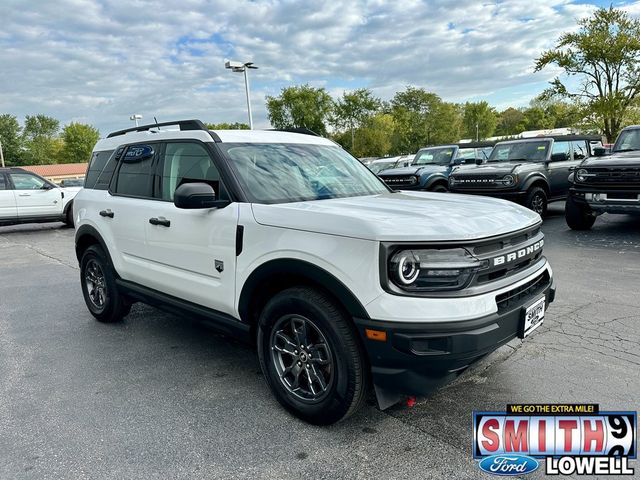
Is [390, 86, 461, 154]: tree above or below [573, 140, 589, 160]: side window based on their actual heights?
above

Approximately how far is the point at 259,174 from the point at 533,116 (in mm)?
93965

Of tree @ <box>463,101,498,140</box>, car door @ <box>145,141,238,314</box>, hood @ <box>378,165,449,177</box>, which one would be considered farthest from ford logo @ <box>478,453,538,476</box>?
tree @ <box>463,101,498,140</box>

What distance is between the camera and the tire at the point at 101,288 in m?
4.66

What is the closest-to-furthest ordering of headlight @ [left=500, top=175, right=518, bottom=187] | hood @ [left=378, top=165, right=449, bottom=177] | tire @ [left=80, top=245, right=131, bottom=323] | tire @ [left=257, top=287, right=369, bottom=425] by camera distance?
1. tire @ [left=257, top=287, right=369, bottom=425]
2. tire @ [left=80, top=245, right=131, bottom=323]
3. headlight @ [left=500, top=175, right=518, bottom=187]
4. hood @ [left=378, top=165, right=449, bottom=177]

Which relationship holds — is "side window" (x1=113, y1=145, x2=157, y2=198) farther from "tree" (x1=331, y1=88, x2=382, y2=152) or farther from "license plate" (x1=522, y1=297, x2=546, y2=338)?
"tree" (x1=331, y1=88, x2=382, y2=152)

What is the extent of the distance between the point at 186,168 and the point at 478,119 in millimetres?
84400

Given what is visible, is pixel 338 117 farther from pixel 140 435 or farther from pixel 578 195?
pixel 140 435

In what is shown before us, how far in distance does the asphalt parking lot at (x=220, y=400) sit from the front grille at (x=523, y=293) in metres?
0.70

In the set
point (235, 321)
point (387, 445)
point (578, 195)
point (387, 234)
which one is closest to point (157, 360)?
point (235, 321)

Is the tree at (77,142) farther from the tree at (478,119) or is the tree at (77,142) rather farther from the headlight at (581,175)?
the headlight at (581,175)

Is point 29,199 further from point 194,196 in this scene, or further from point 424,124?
point 424,124

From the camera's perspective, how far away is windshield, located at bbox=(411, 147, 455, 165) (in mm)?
13578

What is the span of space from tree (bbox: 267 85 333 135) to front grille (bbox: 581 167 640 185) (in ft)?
167

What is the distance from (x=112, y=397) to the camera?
10.9ft
